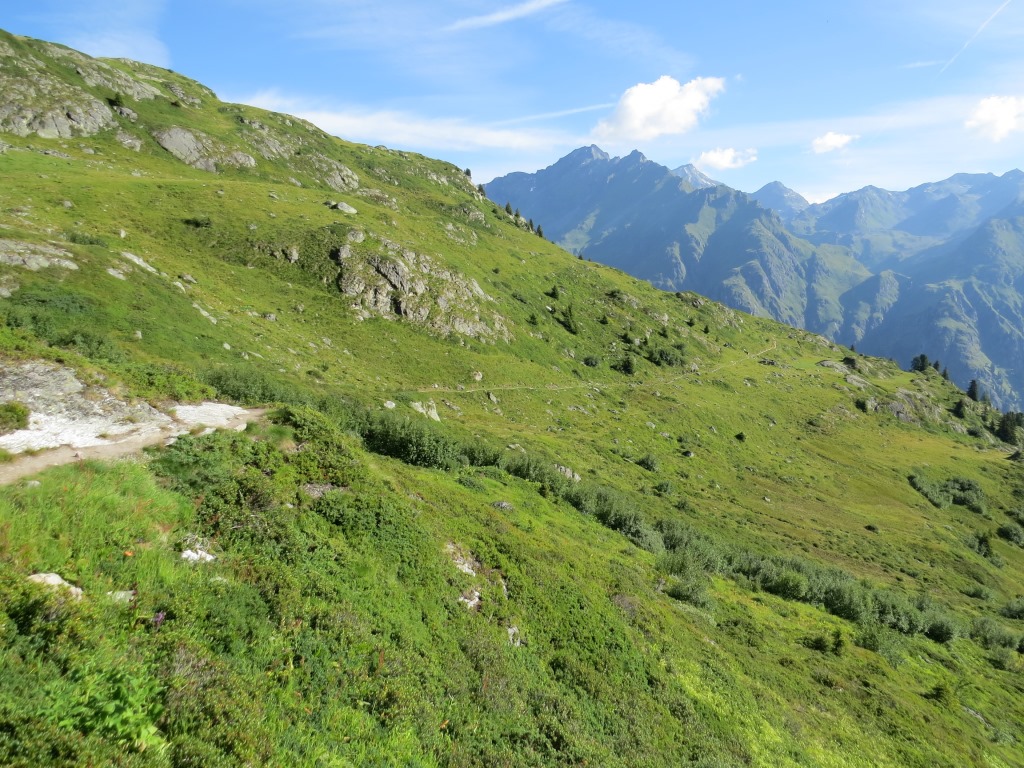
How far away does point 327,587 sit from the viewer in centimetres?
1284

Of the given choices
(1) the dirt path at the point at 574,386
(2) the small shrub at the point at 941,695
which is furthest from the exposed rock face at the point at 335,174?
(2) the small shrub at the point at 941,695

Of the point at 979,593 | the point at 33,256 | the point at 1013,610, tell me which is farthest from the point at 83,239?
the point at 979,593

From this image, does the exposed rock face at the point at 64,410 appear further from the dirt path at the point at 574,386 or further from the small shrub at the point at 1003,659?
the small shrub at the point at 1003,659

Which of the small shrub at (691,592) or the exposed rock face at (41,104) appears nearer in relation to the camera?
the small shrub at (691,592)

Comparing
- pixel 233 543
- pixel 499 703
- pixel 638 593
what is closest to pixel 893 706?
pixel 638 593

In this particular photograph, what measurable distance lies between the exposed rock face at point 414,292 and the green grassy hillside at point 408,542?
642 mm

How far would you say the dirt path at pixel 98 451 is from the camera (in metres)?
11.9

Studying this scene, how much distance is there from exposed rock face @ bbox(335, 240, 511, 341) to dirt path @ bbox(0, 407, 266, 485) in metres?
62.3

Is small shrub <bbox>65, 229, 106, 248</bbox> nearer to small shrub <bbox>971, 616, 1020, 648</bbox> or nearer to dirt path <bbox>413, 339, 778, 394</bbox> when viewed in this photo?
dirt path <bbox>413, 339, 778, 394</bbox>

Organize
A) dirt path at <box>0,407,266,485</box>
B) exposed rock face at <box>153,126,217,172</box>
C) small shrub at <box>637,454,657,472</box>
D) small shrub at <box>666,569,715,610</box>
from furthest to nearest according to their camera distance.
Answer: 1. exposed rock face at <box>153,126,217,172</box>
2. small shrub at <box>637,454,657,472</box>
3. small shrub at <box>666,569,715,610</box>
4. dirt path at <box>0,407,266,485</box>

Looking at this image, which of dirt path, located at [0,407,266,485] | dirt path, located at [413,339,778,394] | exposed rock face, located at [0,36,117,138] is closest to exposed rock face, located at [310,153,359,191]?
exposed rock face, located at [0,36,117,138]

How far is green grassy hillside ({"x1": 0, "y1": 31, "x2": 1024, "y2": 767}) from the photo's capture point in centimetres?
938

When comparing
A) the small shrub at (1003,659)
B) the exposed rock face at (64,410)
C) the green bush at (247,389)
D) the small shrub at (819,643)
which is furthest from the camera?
the small shrub at (1003,659)

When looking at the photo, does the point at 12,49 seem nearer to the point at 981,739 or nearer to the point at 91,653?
the point at 91,653
